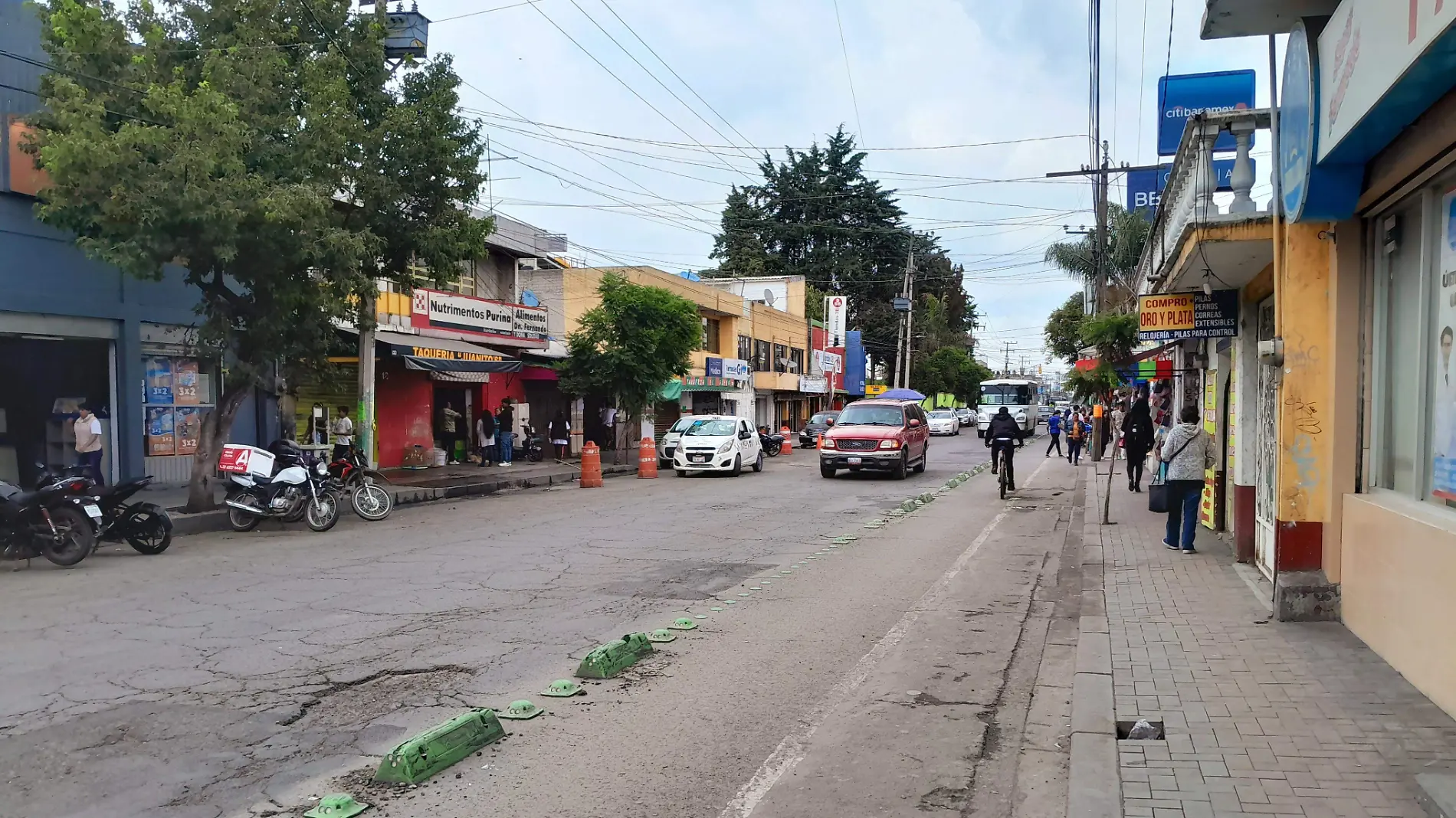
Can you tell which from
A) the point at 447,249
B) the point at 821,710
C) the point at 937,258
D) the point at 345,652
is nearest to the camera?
the point at 821,710

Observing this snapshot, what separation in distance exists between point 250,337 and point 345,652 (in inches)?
408

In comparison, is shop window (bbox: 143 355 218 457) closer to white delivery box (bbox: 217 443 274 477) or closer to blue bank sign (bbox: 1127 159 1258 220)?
white delivery box (bbox: 217 443 274 477)

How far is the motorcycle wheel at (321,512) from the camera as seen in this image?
1436 cm

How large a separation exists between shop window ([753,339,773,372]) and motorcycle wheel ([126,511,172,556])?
39.3 meters

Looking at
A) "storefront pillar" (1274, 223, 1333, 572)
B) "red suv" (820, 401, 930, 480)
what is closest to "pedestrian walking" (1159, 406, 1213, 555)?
"storefront pillar" (1274, 223, 1333, 572)

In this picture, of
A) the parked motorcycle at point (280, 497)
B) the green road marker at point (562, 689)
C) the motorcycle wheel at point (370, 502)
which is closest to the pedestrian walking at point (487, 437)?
the motorcycle wheel at point (370, 502)

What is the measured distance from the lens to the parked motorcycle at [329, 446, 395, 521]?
610 inches

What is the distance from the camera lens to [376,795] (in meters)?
4.51

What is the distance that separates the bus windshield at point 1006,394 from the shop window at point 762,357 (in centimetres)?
1312

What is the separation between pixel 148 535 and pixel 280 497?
93.0 inches

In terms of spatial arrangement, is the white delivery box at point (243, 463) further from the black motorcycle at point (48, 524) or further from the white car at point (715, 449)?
the white car at point (715, 449)

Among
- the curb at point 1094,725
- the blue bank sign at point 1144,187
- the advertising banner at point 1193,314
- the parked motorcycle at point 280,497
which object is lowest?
the curb at point 1094,725

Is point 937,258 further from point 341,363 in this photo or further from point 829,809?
point 829,809

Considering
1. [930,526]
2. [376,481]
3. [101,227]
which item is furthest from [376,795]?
[376,481]
